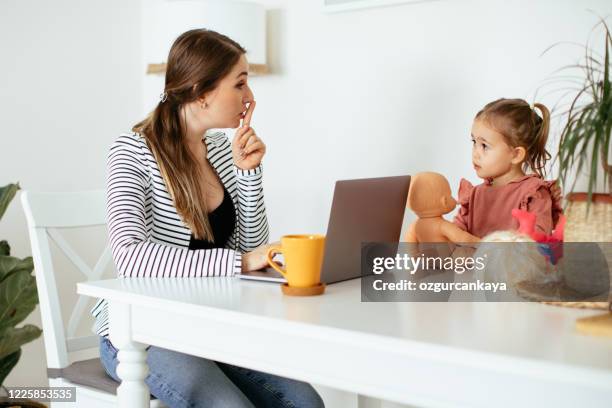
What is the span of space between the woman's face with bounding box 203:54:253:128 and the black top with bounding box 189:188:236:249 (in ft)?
0.56

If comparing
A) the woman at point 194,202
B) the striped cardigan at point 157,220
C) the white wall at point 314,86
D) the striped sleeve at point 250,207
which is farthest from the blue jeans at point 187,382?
the white wall at point 314,86

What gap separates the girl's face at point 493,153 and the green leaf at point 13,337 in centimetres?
137

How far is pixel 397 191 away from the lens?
145 centimetres

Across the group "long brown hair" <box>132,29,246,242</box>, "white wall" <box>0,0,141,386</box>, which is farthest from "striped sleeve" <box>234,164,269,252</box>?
"white wall" <box>0,0,141,386</box>

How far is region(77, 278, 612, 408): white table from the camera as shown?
2.81 feet

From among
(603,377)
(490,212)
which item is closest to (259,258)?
(490,212)

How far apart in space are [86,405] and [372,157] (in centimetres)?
109

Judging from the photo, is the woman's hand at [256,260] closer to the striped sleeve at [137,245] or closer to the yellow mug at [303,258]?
the striped sleeve at [137,245]

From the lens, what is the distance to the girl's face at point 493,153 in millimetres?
1513

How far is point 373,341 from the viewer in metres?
0.96

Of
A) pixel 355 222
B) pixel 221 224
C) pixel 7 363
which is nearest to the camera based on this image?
pixel 355 222

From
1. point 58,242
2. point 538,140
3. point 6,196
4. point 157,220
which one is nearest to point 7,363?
point 6,196

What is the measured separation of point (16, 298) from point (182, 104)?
832 millimetres

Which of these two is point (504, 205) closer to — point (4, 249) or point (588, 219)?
point (588, 219)
